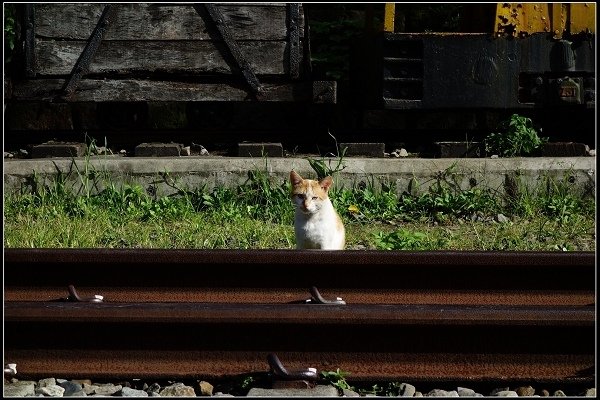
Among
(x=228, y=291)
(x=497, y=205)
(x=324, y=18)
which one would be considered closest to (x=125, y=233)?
(x=228, y=291)

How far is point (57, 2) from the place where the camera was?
8.23 metres

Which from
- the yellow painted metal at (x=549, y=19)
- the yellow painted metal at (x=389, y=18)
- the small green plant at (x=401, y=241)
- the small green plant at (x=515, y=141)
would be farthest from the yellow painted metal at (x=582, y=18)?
the small green plant at (x=401, y=241)

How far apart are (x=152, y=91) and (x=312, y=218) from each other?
12.6ft

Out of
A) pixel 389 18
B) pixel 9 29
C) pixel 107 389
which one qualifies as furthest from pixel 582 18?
pixel 9 29

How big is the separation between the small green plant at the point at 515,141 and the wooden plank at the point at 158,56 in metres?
2.07

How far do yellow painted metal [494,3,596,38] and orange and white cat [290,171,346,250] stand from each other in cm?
370

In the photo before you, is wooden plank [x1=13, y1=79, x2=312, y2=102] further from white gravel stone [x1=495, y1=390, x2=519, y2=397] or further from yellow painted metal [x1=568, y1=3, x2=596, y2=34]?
white gravel stone [x1=495, y1=390, x2=519, y2=397]

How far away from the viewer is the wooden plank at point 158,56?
8.39 meters

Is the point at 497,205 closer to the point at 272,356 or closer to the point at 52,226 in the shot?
the point at 52,226

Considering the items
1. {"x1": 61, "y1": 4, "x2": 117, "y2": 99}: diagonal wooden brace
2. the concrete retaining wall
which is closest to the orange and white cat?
the concrete retaining wall

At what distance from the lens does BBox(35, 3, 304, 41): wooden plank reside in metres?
8.30

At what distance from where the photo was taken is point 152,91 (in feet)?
27.9

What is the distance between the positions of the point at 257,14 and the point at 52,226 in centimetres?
318

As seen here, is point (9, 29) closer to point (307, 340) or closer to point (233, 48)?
point (233, 48)
